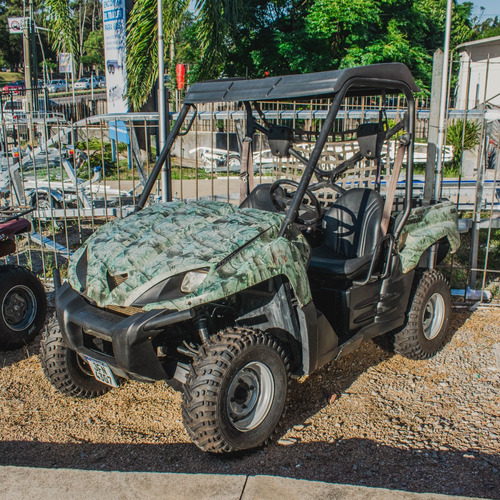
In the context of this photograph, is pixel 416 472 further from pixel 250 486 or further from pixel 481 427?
pixel 250 486

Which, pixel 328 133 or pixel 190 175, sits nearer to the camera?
pixel 328 133

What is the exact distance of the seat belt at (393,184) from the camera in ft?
13.0

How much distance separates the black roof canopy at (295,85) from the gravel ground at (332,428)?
2.01 m

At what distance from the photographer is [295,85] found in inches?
138

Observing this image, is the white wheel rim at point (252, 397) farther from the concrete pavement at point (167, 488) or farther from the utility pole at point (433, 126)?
the utility pole at point (433, 126)

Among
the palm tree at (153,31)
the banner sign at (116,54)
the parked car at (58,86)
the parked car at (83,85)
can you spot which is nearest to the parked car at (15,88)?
the banner sign at (116,54)

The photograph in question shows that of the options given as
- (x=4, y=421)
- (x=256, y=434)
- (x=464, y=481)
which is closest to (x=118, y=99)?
(x=4, y=421)

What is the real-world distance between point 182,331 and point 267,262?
2.45 ft

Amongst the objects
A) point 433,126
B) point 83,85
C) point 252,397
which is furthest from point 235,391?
point 83,85

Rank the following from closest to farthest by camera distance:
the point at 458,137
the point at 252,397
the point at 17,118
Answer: the point at 252,397, the point at 17,118, the point at 458,137

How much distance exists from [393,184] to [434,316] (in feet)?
4.46

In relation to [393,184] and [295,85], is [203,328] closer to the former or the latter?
[295,85]

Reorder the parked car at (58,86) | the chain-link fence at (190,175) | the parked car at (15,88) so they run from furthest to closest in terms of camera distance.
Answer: the parked car at (58,86), the parked car at (15,88), the chain-link fence at (190,175)

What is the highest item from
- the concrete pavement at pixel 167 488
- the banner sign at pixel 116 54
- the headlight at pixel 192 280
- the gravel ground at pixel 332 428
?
the banner sign at pixel 116 54
